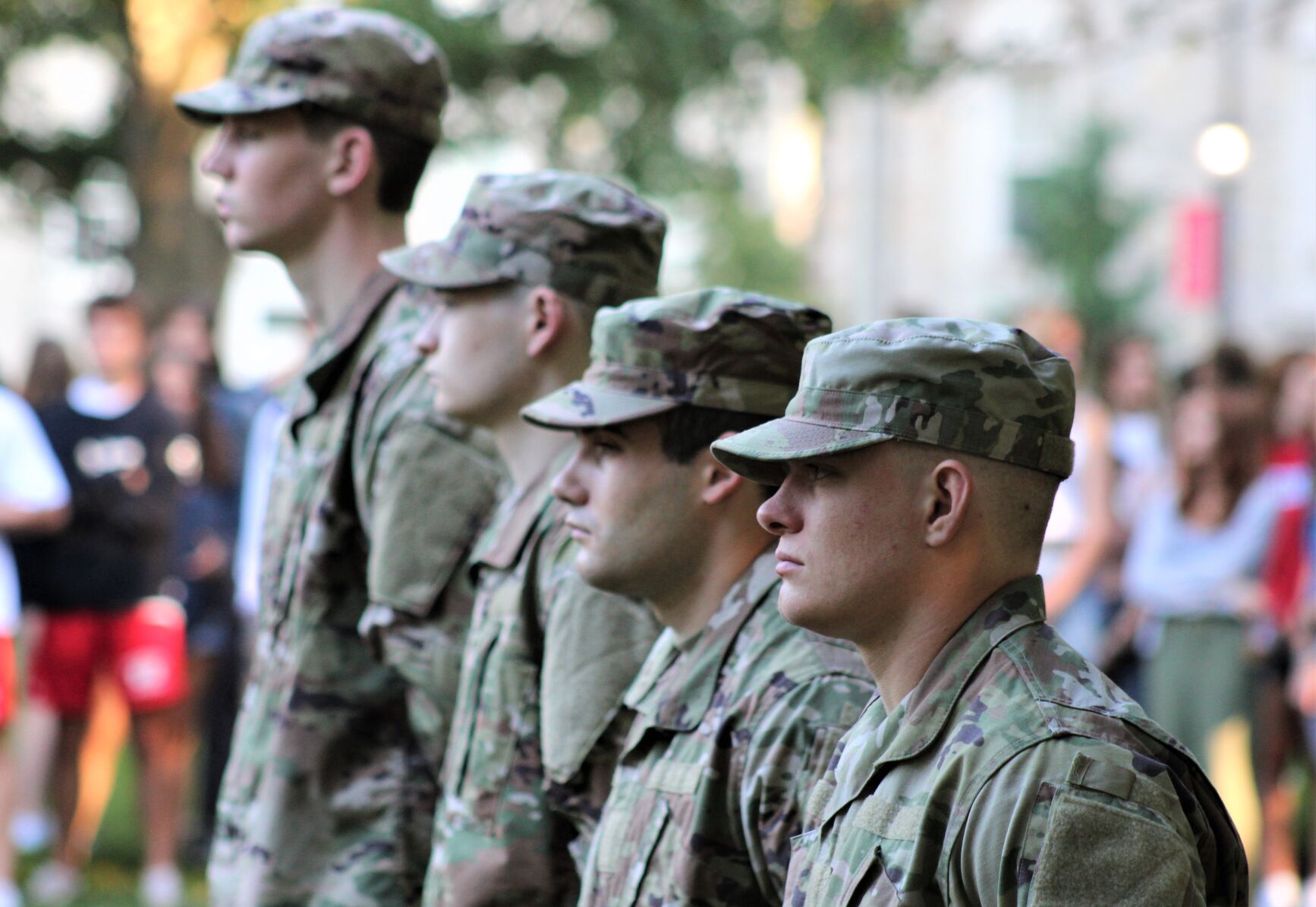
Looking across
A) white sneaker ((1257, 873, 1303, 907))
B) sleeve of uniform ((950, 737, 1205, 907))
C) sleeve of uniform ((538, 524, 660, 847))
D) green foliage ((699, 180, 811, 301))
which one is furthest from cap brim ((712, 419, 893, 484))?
green foliage ((699, 180, 811, 301))

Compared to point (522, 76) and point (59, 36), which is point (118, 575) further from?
point (59, 36)

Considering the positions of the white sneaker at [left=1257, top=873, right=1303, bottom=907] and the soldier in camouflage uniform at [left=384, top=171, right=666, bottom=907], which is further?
the white sneaker at [left=1257, top=873, right=1303, bottom=907]

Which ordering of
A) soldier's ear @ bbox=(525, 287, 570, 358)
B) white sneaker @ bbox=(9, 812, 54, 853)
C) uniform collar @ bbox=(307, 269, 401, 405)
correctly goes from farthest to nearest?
white sneaker @ bbox=(9, 812, 54, 853) → uniform collar @ bbox=(307, 269, 401, 405) → soldier's ear @ bbox=(525, 287, 570, 358)

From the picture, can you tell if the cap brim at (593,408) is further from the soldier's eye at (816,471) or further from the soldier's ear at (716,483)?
the soldier's eye at (816,471)

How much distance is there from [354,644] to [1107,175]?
2415cm

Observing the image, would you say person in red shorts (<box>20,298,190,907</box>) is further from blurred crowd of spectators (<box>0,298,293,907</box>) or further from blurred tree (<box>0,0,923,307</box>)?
blurred tree (<box>0,0,923,307</box>)

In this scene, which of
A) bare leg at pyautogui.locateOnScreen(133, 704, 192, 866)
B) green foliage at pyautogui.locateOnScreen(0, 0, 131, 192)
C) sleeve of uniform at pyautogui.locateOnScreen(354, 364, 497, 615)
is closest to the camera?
sleeve of uniform at pyautogui.locateOnScreen(354, 364, 497, 615)

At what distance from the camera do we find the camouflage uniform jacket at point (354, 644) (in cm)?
378

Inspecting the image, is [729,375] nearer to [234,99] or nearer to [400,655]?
[400,655]

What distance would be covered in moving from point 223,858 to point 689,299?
1.98 metres

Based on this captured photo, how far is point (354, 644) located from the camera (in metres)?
3.99

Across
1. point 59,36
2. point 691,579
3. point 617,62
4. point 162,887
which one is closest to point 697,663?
point 691,579

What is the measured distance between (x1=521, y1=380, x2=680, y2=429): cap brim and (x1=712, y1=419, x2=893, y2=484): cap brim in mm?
619

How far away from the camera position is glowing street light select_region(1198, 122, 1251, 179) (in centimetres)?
1159
